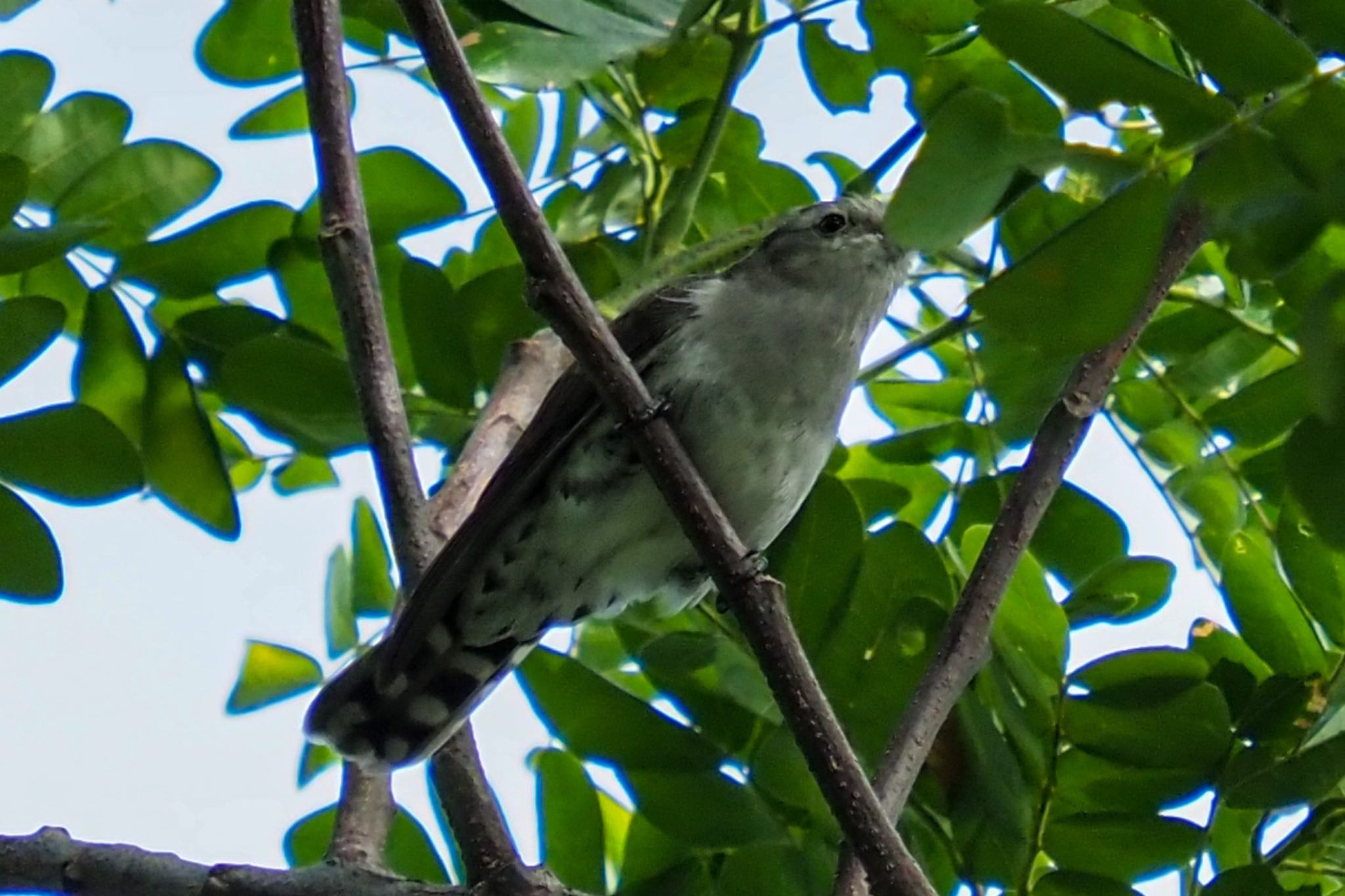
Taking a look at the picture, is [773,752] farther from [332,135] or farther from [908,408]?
[332,135]

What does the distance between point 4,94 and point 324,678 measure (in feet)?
4.26

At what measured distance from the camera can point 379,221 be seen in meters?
3.21

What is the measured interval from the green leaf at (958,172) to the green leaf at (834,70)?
1.75 m

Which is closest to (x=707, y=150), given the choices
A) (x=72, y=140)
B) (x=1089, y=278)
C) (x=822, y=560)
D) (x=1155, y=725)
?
(x=822, y=560)

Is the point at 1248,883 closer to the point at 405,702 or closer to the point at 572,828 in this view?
the point at 572,828

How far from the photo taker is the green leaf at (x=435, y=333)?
307 centimetres

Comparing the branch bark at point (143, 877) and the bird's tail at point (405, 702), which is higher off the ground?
the bird's tail at point (405, 702)

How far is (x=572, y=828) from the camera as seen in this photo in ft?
8.67

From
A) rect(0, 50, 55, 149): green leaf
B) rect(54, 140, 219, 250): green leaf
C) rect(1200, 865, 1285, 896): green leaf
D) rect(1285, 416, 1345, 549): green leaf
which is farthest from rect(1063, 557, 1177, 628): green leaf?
rect(0, 50, 55, 149): green leaf

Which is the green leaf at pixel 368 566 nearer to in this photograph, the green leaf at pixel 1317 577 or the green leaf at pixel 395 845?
the green leaf at pixel 395 845

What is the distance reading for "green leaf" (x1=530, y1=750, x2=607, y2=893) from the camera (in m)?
2.62

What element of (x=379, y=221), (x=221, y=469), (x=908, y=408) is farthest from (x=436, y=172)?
(x=908, y=408)

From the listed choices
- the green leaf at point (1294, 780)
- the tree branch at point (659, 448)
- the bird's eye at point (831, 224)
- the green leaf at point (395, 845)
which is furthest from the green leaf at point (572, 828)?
the bird's eye at point (831, 224)

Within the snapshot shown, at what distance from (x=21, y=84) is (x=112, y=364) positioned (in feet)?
1.69
